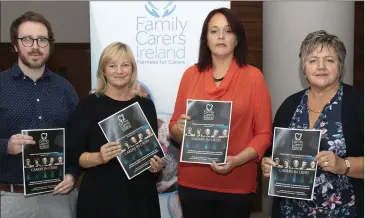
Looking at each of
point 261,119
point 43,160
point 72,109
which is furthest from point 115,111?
point 261,119

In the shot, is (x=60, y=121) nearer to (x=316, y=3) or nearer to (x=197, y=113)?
(x=197, y=113)

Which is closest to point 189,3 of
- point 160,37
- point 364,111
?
point 160,37

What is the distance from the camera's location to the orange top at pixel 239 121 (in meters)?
2.83

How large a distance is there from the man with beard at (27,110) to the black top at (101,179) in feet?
0.52

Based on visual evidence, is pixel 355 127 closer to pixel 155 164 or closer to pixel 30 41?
pixel 155 164

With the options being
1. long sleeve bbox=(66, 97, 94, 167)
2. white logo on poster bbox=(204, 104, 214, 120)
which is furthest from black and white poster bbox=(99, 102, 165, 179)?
white logo on poster bbox=(204, 104, 214, 120)

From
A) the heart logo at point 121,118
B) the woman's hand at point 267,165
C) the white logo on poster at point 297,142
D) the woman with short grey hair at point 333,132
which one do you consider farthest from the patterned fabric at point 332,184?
the heart logo at point 121,118

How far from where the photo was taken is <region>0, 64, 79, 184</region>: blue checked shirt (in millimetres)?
2795

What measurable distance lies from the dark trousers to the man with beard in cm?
77

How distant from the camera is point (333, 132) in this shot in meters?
2.51

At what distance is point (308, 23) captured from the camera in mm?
4062

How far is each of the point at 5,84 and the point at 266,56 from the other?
8.29ft

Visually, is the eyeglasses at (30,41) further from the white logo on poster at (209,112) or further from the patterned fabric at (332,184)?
the patterned fabric at (332,184)

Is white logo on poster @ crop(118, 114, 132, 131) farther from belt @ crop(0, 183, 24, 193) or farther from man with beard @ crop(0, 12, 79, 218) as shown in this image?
belt @ crop(0, 183, 24, 193)
